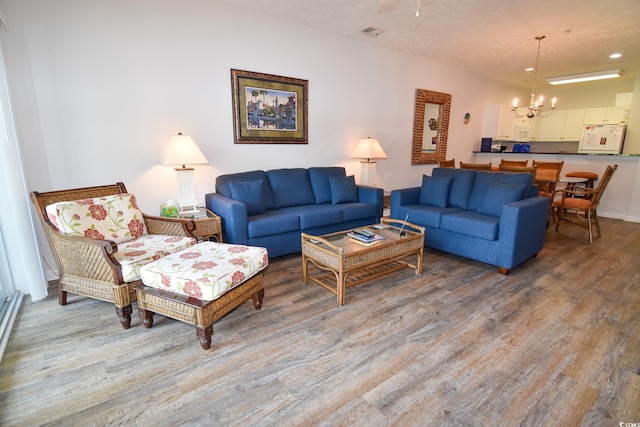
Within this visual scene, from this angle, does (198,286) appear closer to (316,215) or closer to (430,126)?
(316,215)

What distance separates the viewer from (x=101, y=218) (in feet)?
8.00

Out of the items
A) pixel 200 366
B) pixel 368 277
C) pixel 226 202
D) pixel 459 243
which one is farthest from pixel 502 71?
pixel 200 366

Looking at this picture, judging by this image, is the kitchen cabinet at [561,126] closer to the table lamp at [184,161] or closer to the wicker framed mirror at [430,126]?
the wicker framed mirror at [430,126]

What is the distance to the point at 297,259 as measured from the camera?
3.51 m

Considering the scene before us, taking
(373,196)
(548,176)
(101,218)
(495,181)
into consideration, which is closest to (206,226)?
(101,218)

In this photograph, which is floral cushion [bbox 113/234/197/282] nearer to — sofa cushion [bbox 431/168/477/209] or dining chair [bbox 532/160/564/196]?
sofa cushion [bbox 431/168/477/209]

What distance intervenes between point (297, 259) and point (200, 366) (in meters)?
1.81

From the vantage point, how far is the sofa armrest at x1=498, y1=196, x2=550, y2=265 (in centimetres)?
292

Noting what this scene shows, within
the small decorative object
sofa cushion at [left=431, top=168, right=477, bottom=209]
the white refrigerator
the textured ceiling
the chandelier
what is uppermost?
the textured ceiling

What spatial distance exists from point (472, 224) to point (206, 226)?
2.65 meters

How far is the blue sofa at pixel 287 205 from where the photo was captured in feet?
10.3

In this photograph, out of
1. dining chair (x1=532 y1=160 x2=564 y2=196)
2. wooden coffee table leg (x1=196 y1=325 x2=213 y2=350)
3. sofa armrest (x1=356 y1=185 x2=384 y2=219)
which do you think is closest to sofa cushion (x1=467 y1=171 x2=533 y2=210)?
sofa armrest (x1=356 y1=185 x2=384 y2=219)

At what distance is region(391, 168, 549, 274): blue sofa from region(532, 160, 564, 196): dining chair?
4.73ft

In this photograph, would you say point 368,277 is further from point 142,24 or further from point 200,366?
point 142,24
